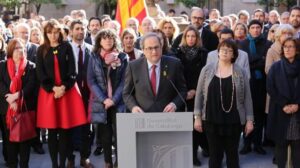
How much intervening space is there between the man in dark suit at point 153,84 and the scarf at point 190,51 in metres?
1.83

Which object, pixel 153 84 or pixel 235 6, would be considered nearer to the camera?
pixel 153 84

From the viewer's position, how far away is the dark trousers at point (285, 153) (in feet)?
23.5

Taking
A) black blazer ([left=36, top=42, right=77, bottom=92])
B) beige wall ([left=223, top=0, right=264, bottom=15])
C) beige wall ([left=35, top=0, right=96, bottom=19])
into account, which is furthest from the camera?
beige wall ([left=35, top=0, right=96, bottom=19])

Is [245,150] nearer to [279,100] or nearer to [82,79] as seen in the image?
[279,100]

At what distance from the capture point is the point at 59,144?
766cm

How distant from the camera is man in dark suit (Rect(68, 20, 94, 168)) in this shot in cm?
809

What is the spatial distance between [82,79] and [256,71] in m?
2.70

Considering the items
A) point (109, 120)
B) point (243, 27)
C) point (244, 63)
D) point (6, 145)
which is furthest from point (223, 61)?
point (6, 145)

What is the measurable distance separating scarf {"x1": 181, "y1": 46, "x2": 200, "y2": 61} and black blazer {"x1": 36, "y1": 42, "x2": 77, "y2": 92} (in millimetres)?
1661

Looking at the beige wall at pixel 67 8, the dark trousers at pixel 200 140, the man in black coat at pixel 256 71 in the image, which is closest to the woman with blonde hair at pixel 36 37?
the dark trousers at pixel 200 140

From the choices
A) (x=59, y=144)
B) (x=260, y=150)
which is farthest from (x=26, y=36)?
(x=260, y=150)

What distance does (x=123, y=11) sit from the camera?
38.4ft

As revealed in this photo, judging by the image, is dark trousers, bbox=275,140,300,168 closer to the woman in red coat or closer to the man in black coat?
the man in black coat

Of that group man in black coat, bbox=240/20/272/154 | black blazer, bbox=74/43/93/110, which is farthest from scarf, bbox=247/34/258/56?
black blazer, bbox=74/43/93/110
